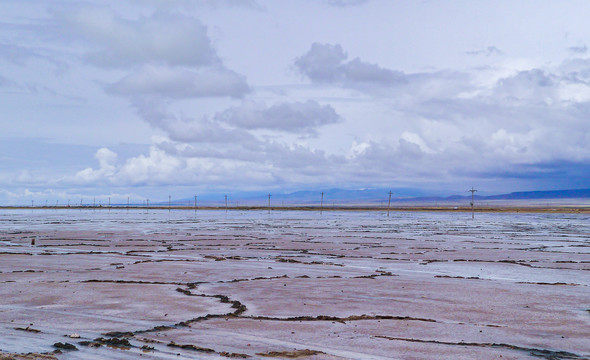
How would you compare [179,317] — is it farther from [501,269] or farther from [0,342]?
[501,269]

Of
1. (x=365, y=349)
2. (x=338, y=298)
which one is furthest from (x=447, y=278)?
(x=365, y=349)

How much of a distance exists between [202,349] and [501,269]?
15164 millimetres

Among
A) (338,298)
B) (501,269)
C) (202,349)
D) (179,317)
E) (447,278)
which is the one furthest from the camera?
(501,269)

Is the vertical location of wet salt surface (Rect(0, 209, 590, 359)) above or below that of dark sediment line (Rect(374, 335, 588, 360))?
below

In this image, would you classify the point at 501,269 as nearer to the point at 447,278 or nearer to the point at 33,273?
the point at 447,278

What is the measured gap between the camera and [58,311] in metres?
11.8

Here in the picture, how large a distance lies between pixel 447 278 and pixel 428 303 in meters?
5.01

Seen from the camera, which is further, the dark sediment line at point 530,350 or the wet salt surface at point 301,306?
the wet salt surface at point 301,306

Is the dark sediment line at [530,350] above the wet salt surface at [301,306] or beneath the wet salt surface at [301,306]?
above

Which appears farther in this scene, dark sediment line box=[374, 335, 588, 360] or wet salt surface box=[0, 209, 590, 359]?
wet salt surface box=[0, 209, 590, 359]

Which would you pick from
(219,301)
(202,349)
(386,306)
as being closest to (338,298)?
(386,306)

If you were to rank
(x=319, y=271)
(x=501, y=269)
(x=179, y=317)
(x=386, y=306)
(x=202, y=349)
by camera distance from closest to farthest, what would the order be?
(x=202, y=349), (x=179, y=317), (x=386, y=306), (x=319, y=271), (x=501, y=269)

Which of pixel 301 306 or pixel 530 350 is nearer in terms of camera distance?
pixel 530 350

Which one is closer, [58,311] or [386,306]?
[58,311]
